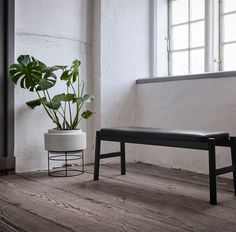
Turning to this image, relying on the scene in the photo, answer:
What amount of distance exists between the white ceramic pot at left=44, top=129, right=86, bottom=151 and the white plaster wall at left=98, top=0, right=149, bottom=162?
60 centimetres

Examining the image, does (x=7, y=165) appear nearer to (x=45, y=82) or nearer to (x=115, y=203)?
(x=45, y=82)

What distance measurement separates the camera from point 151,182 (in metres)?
2.93

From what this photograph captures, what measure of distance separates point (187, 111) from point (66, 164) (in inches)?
48.4

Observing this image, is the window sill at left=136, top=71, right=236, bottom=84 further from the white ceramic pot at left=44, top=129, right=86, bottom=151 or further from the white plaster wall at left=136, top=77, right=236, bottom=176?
the white ceramic pot at left=44, top=129, right=86, bottom=151

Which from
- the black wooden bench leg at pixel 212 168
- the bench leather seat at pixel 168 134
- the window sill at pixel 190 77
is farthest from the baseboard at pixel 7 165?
the black wooden bench leg at pixel 212 168

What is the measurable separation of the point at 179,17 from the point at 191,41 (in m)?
0.35

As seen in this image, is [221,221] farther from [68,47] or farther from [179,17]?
[179,17]

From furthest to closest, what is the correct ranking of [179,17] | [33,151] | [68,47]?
[179,17] < [68,47] < [33,151]

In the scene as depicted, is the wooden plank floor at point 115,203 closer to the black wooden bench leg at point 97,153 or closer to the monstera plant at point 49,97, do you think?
the black wooden bench leg at point 97,153

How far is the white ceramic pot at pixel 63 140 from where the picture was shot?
10.2ft

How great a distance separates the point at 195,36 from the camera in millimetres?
3742

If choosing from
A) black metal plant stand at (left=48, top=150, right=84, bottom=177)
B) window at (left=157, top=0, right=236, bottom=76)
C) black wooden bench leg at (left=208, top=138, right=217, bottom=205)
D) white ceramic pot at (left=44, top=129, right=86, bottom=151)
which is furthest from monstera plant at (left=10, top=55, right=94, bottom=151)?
black wooden bench leg at (left=208, top=138, right=217, bottom=205)

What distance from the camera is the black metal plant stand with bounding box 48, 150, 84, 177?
328 centimetres

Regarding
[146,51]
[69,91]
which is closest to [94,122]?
[69,91]
